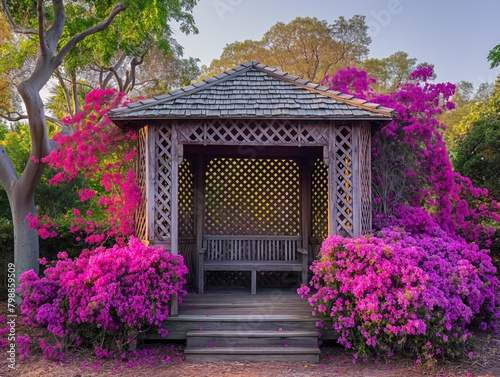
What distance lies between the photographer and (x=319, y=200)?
24.3ft

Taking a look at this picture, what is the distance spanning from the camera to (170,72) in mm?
17234

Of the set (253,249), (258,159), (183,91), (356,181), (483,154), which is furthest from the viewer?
(483,154)

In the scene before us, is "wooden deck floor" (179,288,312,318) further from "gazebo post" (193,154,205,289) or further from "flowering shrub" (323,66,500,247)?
"flowering shrub" (323,66,500,247)

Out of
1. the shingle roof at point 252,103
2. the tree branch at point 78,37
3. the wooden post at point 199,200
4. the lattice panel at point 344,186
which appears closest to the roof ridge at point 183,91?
the shingle roof at point 252,103

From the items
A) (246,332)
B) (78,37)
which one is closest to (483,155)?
(246,332)

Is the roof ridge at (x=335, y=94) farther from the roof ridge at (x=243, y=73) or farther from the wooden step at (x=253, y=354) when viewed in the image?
the wooden step at (x=253, y=354)

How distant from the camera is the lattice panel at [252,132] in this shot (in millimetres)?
5473

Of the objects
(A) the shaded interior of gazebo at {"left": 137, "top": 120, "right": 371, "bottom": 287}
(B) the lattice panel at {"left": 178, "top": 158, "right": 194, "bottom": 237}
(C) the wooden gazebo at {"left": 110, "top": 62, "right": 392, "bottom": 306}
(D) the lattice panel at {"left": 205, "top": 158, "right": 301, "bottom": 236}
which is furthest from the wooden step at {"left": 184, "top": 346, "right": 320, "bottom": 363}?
(D) the lattice panel at {"left": 205, "top": 158, "right": 301, "bottom": 236}

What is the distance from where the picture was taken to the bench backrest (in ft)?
24.4

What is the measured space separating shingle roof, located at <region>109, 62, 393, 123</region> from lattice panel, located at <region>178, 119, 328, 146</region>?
20cm

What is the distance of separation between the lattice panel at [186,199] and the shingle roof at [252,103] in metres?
1.90

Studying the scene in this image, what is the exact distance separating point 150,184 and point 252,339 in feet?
8.07

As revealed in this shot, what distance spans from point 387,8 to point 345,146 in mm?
3005

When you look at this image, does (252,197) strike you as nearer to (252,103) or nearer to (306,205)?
(306,205)
